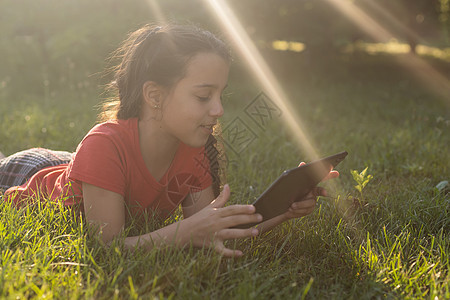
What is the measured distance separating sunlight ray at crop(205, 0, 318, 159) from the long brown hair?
4.04m

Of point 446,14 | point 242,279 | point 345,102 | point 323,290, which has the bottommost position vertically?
point 446,14

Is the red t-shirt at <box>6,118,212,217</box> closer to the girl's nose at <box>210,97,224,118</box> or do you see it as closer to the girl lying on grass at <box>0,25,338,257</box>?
the girl lying on grass at <box>0,25,338,257</box>

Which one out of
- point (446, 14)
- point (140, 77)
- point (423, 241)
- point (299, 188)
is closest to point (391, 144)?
point (423, 241)

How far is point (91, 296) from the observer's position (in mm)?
1600

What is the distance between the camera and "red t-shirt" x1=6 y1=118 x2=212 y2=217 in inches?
82.7

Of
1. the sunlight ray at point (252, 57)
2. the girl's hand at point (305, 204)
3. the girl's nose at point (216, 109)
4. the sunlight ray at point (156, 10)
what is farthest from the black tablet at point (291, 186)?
the sunlight ray at point (156, 10)

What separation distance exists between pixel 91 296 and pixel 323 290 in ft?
3.16

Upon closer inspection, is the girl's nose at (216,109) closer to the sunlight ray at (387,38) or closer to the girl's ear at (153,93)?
the girl's ear at (153,93)

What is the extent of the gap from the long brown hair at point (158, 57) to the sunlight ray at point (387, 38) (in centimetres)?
738

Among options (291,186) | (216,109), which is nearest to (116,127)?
(216,109)

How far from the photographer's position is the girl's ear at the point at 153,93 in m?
2.26

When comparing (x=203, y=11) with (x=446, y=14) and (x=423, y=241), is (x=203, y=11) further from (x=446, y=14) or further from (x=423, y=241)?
(x=446, y=14)

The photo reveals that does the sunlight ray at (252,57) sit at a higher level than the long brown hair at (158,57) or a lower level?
lower

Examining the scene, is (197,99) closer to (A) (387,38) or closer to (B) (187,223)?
(B) (187,223)
